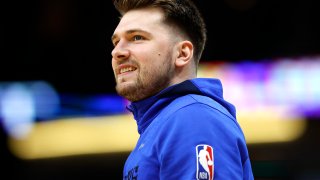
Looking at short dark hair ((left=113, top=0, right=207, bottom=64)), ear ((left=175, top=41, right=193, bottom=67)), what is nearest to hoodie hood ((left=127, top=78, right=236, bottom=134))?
ear ((left=175, top=41, right=193, bottom=67))

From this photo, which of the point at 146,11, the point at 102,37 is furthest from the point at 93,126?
the point at 146,11

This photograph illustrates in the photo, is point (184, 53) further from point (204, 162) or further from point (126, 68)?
point (204, 162)

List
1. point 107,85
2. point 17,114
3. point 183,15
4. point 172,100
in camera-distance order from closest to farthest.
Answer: point 172,100, point 183,15, point 17,114, point 107,85

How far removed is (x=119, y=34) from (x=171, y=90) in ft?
1.24

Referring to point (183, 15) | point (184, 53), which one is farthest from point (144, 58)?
point (183, 15)

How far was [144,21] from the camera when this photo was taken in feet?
9.13

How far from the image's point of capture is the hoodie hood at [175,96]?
8.48 ft

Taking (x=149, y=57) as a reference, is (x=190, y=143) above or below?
below

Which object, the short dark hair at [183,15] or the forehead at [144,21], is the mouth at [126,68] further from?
the short dark hair at [183,15]

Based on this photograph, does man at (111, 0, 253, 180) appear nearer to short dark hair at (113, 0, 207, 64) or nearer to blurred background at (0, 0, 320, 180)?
short dark hair at (113, 0, 207, 64)

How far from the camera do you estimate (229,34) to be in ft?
34.3

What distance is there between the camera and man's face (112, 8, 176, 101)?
2.67 meters

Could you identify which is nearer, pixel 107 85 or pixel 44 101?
pixel 44 101

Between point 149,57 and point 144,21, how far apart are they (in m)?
0.20
